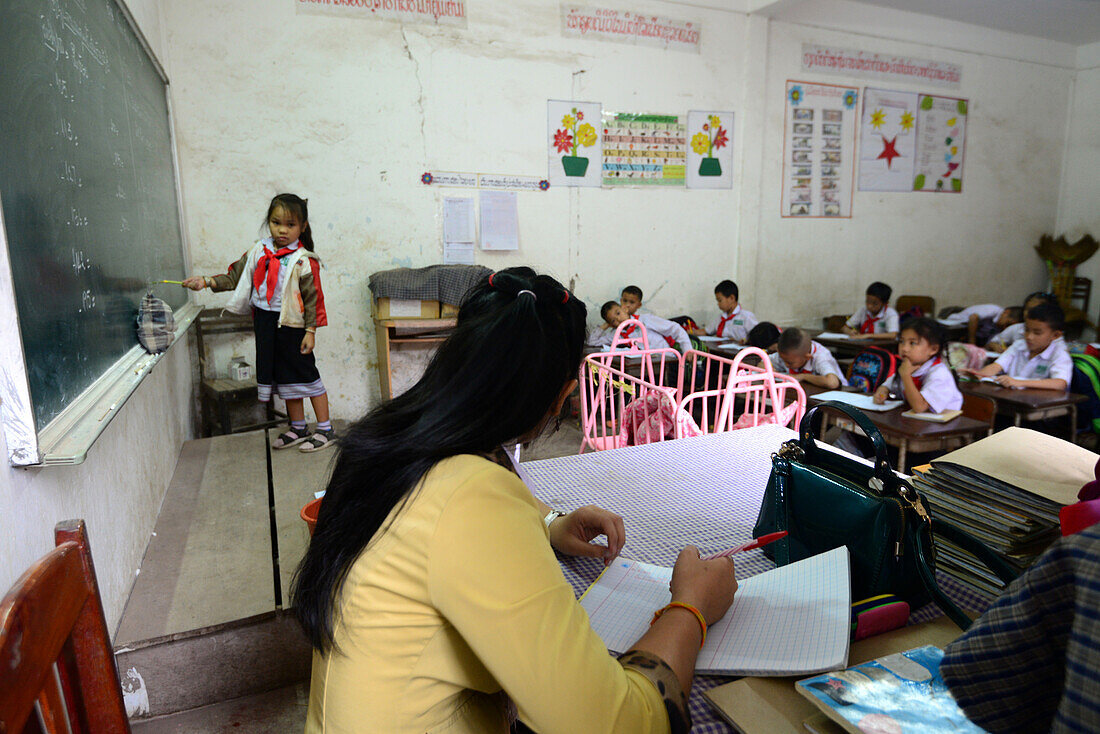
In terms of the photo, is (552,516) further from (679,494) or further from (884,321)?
(884,321)

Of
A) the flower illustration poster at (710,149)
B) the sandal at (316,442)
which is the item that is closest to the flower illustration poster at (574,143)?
the flower illustration poster at (710,149)

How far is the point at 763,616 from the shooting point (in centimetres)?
81

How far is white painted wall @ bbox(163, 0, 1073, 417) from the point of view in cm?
388

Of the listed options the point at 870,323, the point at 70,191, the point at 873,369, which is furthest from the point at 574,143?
the point at 70,191

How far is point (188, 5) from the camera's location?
367 centimetres

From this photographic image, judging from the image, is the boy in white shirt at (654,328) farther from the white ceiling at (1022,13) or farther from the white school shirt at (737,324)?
the white ceiling at (1022,13)

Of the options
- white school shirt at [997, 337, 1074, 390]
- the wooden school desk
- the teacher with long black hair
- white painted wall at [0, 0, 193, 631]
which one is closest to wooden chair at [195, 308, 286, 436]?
white painted wall at [0, 0, 193, 631]

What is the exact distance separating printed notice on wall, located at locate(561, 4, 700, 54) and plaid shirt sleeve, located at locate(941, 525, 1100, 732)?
4971mm

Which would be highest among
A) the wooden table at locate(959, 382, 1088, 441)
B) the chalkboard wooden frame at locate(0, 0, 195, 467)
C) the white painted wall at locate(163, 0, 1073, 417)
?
the white painted wall at locate(163, 0, 1073, 417)

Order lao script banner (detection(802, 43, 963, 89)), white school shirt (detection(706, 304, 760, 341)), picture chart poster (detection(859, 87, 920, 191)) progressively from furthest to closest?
picture chart poster (detection(859, 87, 920, 191)) < lao script banner (detection(802, 43, 963, 89)) < white school shirt (detection(706, 304, 760, 341))

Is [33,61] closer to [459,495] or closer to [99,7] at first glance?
[99,7]

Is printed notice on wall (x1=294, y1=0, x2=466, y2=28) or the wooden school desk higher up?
printed notice on wall (x1=294, y1=0, x2=466, y2=28)

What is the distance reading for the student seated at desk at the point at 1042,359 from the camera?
321 cm

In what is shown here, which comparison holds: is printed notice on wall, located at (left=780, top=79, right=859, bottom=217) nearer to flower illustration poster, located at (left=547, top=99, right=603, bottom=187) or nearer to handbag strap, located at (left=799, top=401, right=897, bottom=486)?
flower illustration poster, located at (left=547, top=99, right=603, bottom=187)
